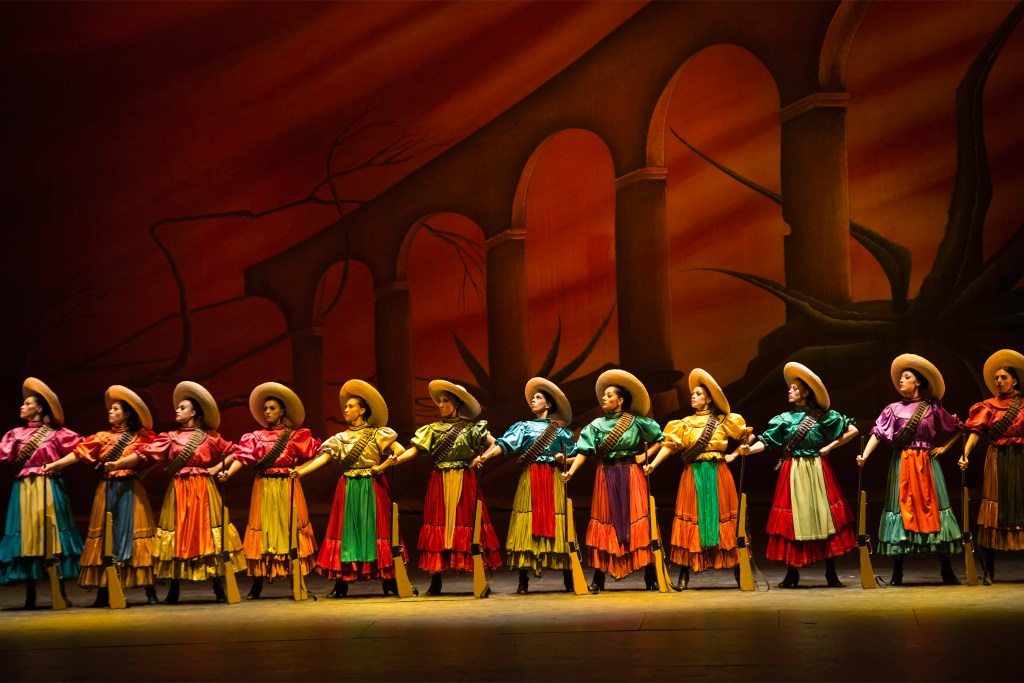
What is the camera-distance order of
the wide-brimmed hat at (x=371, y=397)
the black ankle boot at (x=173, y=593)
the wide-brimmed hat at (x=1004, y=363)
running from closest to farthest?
the wide-brimmed hat at (x=1004, y=363), the black ankle boot at (x=173, y=593), the wide-brimmed hat at (x=371, y=397)

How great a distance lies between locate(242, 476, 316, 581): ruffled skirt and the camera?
787 cm

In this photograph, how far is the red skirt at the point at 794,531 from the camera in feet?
25.3

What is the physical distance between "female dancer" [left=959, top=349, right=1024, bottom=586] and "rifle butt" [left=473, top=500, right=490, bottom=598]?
8.83 feet

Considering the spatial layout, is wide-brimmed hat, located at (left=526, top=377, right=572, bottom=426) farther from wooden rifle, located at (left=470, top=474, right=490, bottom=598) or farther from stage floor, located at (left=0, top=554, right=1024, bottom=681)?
stage floor, located at (left=0, top=554, right=1024, bottom=681)

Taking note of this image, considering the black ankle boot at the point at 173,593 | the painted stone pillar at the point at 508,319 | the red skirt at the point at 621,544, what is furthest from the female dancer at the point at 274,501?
the painted stone pillar at the point at 508,319

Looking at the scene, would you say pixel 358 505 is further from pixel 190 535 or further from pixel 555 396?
pixel 555 396

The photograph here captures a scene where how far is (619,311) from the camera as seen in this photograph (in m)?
9.98

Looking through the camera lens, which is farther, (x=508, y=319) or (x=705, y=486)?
(x=508, y=319)

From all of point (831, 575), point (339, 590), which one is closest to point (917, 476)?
point (831, 575)

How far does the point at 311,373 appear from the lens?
10.4 meters

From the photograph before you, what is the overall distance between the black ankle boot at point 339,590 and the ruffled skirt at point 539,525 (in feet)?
3.17

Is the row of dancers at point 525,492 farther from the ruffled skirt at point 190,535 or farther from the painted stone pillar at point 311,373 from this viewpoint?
the painted stone pillar at point 311,373

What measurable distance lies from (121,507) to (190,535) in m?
0.44

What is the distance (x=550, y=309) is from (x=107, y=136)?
3.63m
